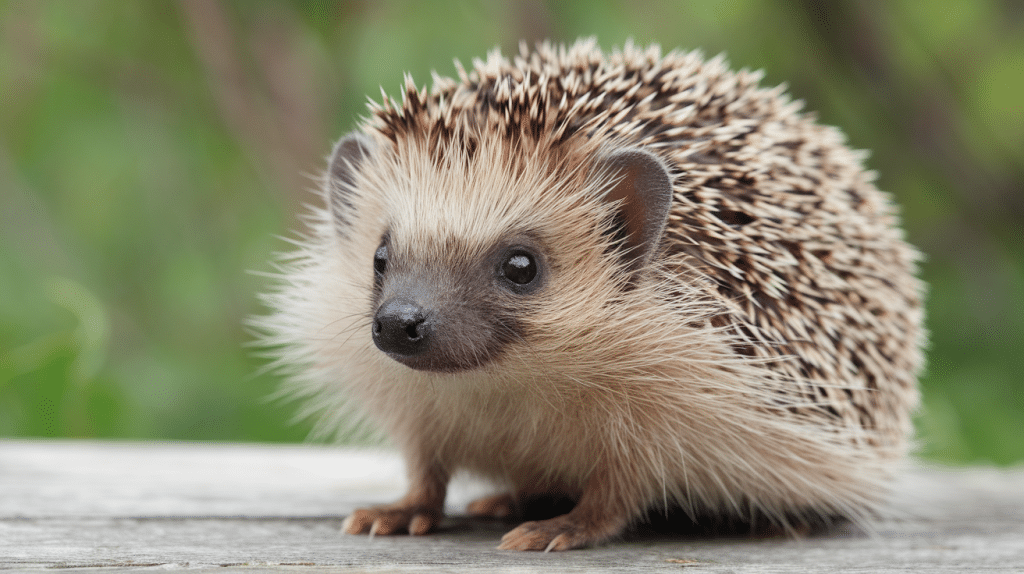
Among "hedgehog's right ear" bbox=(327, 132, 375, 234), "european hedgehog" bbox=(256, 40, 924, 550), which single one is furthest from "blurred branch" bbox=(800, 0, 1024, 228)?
"hedgehog's right ear" bbox=(327, 132, 375, 234)

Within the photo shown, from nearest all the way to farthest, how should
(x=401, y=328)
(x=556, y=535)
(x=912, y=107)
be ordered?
(x=401, y=328) < (x=556, y=535) < (x=912, y=107)

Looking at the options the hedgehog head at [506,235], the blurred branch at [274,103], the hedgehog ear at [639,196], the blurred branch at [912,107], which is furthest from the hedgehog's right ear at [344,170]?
the blurred branch at [912,107]

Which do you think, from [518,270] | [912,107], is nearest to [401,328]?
[518,270]

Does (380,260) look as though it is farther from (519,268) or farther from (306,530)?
(306,530)

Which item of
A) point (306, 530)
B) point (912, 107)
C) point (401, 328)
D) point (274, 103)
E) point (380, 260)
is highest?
point (912, 107)

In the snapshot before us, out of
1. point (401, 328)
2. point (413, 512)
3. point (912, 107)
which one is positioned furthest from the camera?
point (912, 107)

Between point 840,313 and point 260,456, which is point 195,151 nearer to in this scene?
point 260,456

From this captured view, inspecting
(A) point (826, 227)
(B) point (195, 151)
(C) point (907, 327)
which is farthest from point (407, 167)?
(B) point (195, 151)
